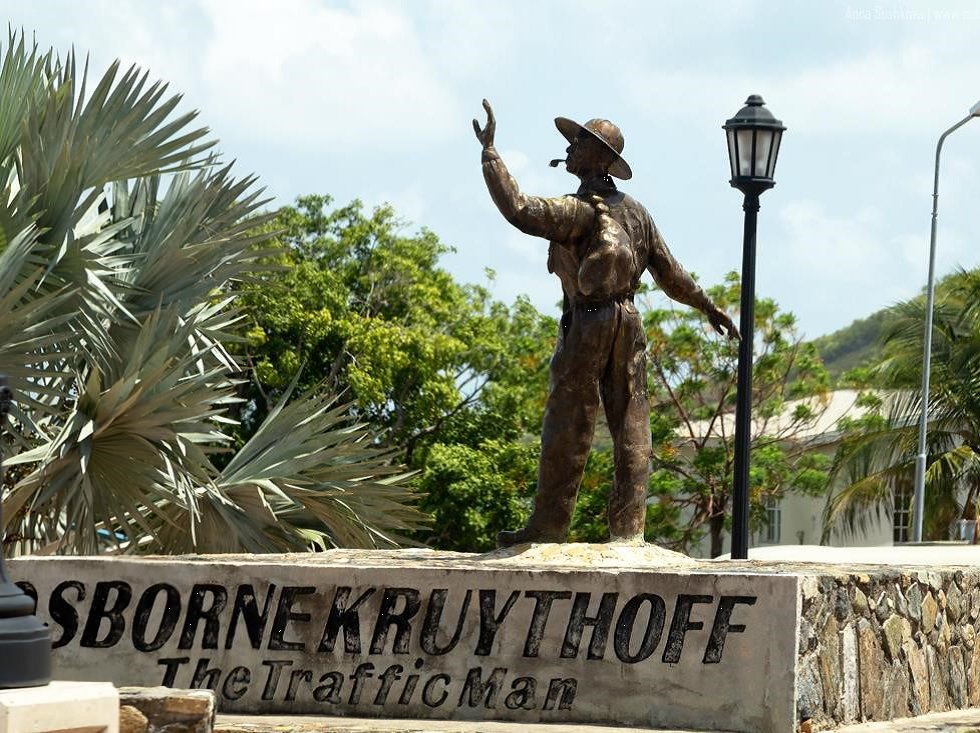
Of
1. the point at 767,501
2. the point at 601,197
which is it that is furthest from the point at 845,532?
the point at 601,197

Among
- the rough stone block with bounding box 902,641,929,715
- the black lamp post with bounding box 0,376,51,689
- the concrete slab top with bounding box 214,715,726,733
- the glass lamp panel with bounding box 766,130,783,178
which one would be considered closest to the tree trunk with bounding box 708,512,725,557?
the glass lamp panel with bounding box 766,130,783,178

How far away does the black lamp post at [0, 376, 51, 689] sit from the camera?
4376 millimetres

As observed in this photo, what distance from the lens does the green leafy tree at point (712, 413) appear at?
2556 centimetres

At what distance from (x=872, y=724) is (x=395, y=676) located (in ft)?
6.34

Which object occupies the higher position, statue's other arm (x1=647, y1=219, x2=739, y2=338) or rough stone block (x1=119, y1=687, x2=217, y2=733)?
statue's other arm (x1=647, y1=219, x2=739, y2=338)

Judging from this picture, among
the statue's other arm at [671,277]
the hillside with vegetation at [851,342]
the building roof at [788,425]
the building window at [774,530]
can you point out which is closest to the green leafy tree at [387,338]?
the building roof at [788,425]

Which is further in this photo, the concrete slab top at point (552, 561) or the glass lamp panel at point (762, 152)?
the glass lamp panel at point (762, 152)

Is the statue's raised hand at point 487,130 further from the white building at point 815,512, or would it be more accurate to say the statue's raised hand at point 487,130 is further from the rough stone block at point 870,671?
the white building at point 815,512

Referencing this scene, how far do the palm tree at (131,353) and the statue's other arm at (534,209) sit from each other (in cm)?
351

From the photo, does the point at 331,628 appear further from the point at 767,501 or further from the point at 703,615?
the point at 767,501

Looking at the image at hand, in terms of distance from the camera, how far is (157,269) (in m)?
11.9

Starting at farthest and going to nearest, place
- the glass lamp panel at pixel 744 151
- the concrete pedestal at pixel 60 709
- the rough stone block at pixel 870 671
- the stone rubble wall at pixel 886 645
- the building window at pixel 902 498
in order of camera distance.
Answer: the building window at pixel 902 498 < the glass lamp panel at pixel 744 151 < the rough stone block at pixel 870 671 < the stone rubble wall at pixel 886 645 < the concrete pedestal at pixel 60 709

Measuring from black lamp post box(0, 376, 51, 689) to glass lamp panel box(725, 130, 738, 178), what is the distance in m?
6.51

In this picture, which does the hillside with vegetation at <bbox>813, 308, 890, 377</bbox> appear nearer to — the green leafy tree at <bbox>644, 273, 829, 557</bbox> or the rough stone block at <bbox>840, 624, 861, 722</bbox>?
the green leafy tree at <bbox>644, 273, 829, 557</bbox>
